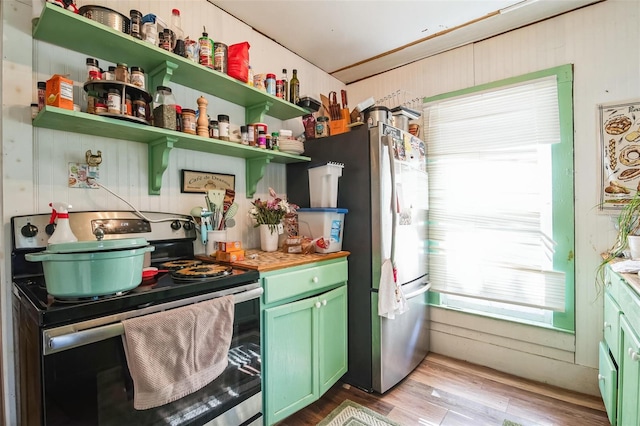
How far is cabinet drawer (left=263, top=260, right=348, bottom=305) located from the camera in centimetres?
143

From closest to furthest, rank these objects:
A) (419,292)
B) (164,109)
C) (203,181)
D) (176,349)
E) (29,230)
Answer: (176,349), (29,230), (164,109), (203,181), (419,292)

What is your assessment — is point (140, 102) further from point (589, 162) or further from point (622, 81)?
Answer: point (622, 81)

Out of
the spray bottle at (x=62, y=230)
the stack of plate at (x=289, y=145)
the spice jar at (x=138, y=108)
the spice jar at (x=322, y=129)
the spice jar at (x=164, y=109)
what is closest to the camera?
the spray bottle at (x=62, y=230)

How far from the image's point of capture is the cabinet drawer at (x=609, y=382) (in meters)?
1.38

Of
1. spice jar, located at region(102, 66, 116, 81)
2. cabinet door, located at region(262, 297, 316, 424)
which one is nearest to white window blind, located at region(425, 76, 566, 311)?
cabinet door, located at region(262, 297, 316, 424)

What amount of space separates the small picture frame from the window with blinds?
5.47ft

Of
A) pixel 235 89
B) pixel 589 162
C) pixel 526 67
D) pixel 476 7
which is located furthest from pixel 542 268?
pixel 235 89

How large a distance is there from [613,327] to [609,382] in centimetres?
27

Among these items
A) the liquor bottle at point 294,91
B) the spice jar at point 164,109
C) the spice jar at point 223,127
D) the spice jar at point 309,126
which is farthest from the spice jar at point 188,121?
the spice jar at point 309,126

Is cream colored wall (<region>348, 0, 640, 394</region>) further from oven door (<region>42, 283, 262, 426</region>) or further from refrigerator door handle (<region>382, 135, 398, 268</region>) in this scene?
oven door (<region>42, 283, 262, 426</region>)

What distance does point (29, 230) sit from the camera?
1156 mm

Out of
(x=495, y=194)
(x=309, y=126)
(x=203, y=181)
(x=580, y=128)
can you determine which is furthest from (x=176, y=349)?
(x=580, y=128)

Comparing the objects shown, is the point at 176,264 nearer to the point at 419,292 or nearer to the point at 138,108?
the point at 138,108

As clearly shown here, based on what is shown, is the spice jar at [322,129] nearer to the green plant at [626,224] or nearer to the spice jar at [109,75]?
the spice jar at [109,75]
